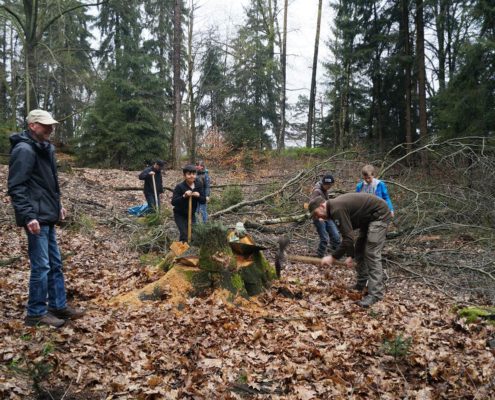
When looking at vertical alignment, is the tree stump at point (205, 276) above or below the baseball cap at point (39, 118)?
below

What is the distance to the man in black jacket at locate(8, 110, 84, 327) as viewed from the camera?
149 inches

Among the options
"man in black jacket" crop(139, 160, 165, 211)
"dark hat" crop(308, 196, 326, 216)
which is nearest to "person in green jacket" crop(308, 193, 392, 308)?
"dark hat" crop(308, 196, 326, 216)

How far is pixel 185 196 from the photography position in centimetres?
695

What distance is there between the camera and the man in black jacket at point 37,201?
378 centimetres

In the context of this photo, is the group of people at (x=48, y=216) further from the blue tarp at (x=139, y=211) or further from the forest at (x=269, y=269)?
the blue tarp at (x=139, y=211)

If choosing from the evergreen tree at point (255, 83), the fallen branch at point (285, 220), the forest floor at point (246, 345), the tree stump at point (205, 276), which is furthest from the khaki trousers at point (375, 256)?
the evergreen tree at point (255, 83)

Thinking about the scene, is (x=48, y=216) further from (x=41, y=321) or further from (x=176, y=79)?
(x=176, y=79)

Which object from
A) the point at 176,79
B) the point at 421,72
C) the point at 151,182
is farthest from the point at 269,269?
the point at 176,79

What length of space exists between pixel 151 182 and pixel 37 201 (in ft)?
20.9

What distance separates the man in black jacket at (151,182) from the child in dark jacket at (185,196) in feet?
9.84

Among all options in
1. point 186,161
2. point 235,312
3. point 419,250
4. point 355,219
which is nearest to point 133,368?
point 235,312

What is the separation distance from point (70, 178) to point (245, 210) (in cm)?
700

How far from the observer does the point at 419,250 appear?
8.00m

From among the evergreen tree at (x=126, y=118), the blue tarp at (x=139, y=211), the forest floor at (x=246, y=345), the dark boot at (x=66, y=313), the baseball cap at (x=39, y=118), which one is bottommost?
the forest floor at (x=246, y=345)
